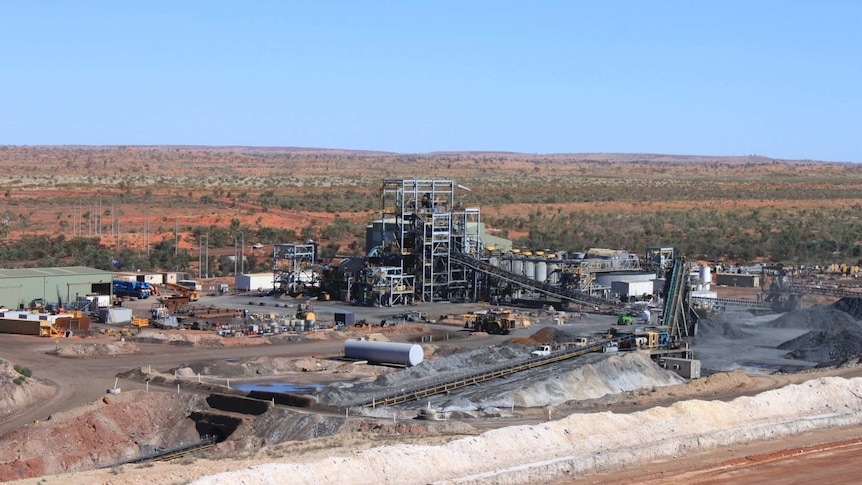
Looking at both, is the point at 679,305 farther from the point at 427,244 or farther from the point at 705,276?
the point at 427,244

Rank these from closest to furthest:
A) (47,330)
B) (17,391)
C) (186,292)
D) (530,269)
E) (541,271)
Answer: (17,391) < (47,330) < (186,292) < (541,271) < (530,269)

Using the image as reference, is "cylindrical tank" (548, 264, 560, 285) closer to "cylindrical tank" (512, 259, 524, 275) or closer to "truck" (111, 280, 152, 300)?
"cylindrical tank" (512, 259, 524, 275)

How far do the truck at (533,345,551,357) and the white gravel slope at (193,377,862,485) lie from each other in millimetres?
13739

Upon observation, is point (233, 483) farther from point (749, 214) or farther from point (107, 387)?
point (749, 214)

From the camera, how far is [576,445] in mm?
31922

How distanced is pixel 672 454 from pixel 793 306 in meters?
42.3

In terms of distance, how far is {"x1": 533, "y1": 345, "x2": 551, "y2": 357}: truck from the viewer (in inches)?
2037

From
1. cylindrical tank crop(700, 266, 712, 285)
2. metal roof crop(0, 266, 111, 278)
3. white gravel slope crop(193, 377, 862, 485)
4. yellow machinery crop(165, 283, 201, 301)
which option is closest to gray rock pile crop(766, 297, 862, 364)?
cylindrical tank crop(700, 266, 712, 285)

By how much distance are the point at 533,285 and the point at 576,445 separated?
1638 inches

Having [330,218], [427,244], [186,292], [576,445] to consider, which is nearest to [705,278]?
[427,244]

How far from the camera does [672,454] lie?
3259cm

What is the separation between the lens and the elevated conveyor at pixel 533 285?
232 feet

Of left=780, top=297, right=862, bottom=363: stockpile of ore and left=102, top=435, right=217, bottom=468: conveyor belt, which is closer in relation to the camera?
left=102, top=435, right=217, bottom=468: conveyor belt

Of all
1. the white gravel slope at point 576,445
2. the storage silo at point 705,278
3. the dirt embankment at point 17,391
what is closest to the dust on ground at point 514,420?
the white gravel slope at point 576,445
